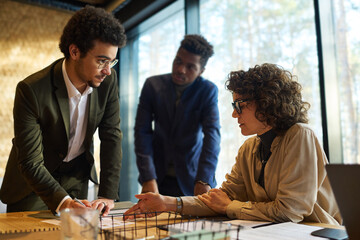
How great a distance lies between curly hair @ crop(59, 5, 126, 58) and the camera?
197cm

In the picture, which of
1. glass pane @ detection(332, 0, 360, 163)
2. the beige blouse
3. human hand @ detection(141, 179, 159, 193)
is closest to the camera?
the beige blouse

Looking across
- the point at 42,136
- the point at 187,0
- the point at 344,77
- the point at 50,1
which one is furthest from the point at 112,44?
the point at 50,1

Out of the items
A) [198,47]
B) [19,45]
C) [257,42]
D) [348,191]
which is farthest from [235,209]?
[19,45]

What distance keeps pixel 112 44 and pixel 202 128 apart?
1.13 m

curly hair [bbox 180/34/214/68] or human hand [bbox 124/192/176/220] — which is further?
curly hair [bbox 180/34/214/68]

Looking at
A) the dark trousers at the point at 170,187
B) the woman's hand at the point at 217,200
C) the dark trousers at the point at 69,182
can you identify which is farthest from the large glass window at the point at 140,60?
the woman's hand at the point at 217,200

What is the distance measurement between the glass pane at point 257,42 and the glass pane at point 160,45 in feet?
1.66

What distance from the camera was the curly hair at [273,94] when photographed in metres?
1.67

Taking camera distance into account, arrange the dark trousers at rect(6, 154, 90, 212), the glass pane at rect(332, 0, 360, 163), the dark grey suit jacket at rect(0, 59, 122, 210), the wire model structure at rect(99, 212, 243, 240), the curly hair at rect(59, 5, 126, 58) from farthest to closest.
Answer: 1. the glass pane at rect(332, 0, 360, 163)
2. the dark trousers at rect(6, 154, 90, 212)
3. the curly hair at rect(59, 5, 126, 58)
4. the dark grey suit jacket at rect(0, 59, 122, 210)
5. the wire model structure at rect(99, 212, 243, 240)

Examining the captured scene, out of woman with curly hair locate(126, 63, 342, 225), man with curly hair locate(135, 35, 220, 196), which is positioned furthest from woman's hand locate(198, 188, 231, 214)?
man with curly hair locate(135, 35, 220, 196)

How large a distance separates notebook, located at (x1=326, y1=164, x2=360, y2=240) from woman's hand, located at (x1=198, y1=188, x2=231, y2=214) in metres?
0.73

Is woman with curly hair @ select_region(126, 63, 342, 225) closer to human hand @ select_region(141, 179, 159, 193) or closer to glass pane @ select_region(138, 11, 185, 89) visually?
human hand @ select_region(141, 179, 159, 193)

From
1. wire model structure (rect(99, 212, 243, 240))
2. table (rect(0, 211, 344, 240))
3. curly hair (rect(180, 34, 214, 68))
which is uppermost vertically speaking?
curly hair (rect(180, 34, 214, 68))

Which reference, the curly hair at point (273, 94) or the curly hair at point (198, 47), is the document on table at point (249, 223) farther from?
the curly hair at point (198, 47)
